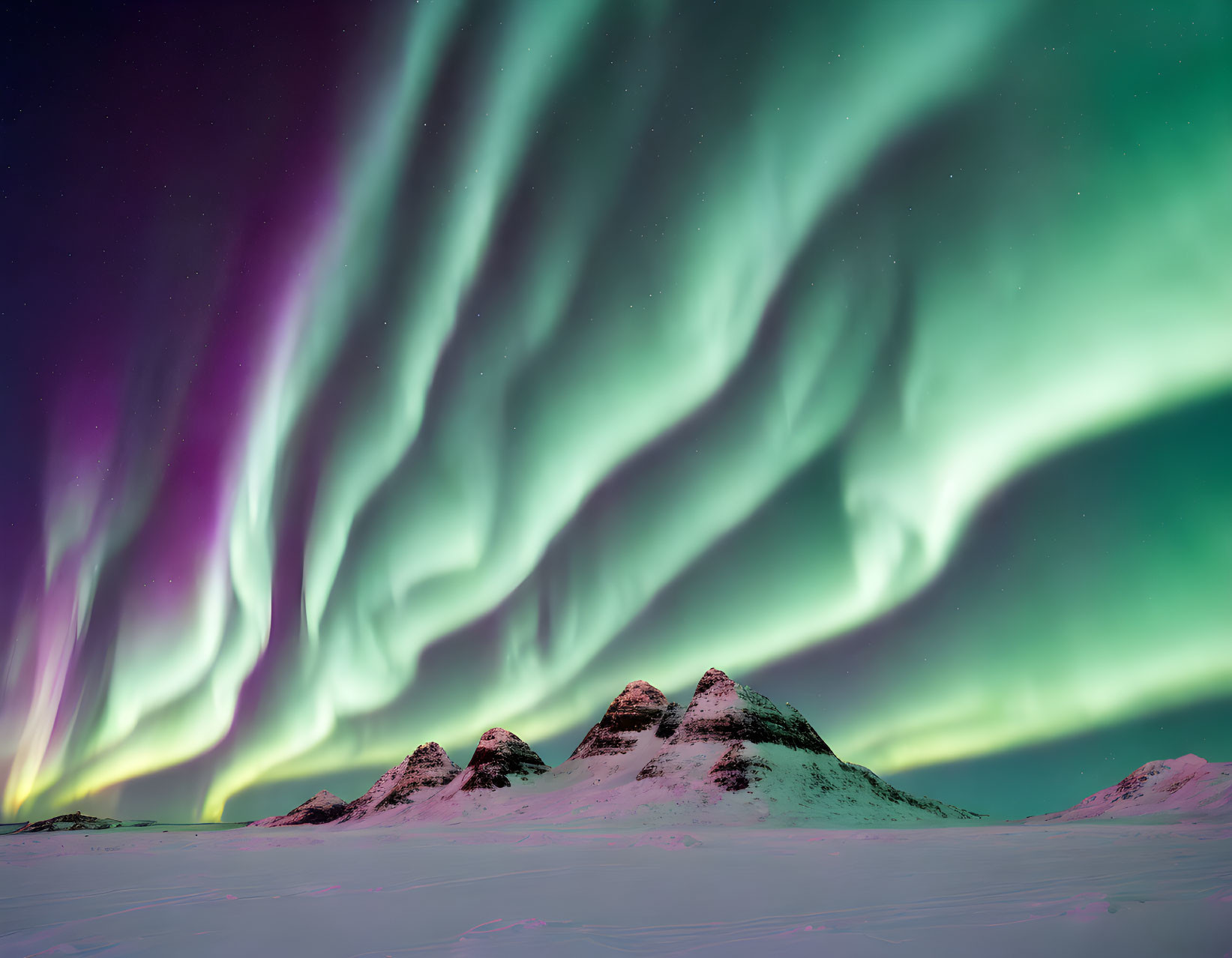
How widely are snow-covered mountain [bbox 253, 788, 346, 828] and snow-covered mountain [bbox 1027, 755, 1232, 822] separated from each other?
394 ft

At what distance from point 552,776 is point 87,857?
77.4 meters

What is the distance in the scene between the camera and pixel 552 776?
95.8 m

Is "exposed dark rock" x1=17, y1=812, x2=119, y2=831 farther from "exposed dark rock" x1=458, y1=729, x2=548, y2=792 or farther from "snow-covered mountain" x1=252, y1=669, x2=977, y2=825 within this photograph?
"exposed dark rock" x1=458, y1=729, x2=548, y2=792

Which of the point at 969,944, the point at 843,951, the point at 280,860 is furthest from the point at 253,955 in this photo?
the point at 280,860

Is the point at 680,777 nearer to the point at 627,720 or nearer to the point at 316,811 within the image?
the point at 627,720

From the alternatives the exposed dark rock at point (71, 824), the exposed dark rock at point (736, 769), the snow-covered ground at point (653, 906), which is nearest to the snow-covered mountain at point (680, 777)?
the exposed dark rock at point (736, 769)

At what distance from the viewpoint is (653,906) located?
9320 mm

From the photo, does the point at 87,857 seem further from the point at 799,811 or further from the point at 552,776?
the point at 552,776

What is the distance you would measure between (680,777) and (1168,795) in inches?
1865

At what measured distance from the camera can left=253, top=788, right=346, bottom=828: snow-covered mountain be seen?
122 metres

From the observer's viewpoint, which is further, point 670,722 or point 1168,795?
point 670,722

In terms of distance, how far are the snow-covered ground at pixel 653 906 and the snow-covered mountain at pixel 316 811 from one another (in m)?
124

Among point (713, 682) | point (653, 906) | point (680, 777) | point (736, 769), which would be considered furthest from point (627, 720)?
point (653, 906)

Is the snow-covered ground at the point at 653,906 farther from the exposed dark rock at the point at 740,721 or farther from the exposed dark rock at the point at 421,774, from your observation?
the exposed dark rock at the point at 421,774
